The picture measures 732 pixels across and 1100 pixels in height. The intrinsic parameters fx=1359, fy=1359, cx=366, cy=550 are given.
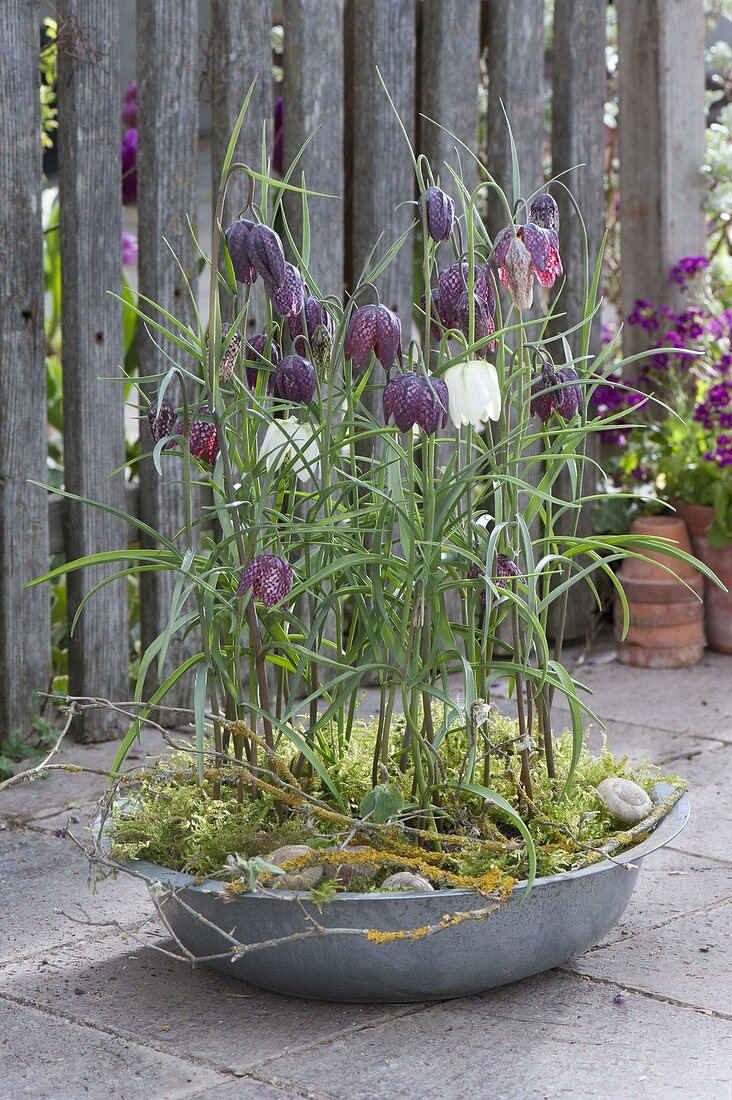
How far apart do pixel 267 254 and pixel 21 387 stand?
124 centimetres

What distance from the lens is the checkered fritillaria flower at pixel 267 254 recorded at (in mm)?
1527

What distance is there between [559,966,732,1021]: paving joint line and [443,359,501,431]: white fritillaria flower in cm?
73

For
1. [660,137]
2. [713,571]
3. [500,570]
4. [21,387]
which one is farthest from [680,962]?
[660,137]

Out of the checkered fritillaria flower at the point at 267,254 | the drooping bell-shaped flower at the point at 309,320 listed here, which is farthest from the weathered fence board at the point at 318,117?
the checkered fritillaria flower at the point at 267,254


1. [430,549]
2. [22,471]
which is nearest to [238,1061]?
[430,549]

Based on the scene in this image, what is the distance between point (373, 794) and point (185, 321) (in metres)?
1.52

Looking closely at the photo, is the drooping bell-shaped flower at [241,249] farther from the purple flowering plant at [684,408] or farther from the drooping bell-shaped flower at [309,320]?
the purple flowering plant at [684,408]

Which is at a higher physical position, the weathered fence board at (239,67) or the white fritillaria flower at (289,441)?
the weathered fence board at (239,67)

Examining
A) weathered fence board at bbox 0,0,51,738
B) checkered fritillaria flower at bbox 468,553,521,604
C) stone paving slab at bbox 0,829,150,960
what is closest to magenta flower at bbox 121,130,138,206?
weathered fence board at bbox 0,0,51,738

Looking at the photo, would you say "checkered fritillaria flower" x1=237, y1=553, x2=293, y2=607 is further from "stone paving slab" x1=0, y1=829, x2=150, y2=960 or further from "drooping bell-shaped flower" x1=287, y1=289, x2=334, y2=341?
"stone paving slab" x1=0, y1=829, x2=150, y2=960

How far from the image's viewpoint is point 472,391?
1.52 metres

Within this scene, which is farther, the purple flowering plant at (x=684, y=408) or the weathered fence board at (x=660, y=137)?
the weathered fence board at (x=660, y=137)

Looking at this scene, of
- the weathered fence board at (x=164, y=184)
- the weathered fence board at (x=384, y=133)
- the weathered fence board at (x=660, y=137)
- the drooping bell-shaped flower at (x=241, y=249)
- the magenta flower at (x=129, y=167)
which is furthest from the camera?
the weathered fence board at (x=660, y=137)

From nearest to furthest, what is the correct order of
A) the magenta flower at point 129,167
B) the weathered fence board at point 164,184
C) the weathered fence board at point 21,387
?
1. the weathered fence board at point 21,387
2. the weathered fence board at point 164,184
3. the magenta flower at point 129,167
